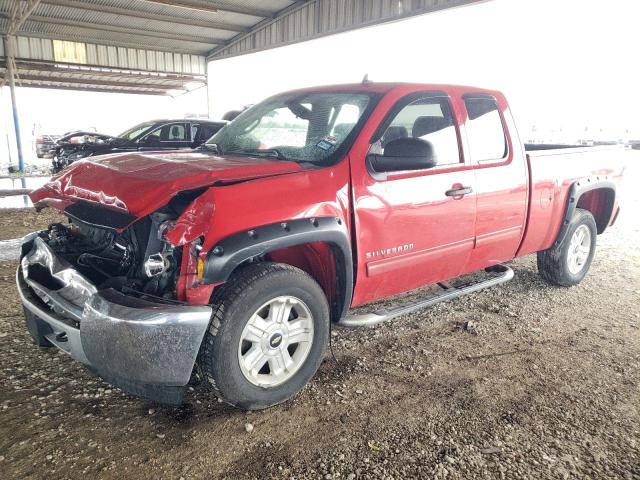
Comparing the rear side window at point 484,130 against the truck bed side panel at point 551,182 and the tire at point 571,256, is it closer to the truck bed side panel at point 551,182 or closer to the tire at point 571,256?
the truck bed side panel at point 551,182

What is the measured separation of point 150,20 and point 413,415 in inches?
685

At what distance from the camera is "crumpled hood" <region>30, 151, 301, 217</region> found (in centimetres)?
240

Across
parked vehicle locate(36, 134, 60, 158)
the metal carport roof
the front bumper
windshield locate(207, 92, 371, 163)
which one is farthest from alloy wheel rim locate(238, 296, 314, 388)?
parked vehicle locate(36, 134, 60, 158)

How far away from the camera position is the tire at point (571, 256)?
180 inches

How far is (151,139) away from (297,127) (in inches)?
337

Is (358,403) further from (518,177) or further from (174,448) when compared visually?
(518,177)

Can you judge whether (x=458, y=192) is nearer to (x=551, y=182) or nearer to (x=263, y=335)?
(x=551, y=182)

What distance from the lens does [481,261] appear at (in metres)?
3.77

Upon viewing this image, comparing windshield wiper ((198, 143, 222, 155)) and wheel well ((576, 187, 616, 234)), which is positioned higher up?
windshield wiper ((198, 143, 222, 155))

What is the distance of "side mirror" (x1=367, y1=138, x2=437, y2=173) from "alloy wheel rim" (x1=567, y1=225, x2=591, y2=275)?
2534mm

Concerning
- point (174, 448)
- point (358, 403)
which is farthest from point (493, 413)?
point (174, 448)

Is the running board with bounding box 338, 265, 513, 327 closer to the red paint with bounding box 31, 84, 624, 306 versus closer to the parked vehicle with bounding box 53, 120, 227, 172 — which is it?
the red paint with bounding box 31, 84, 624, 306

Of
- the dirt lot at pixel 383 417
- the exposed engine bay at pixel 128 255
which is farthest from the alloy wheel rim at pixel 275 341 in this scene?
the exposed engine bay at pixel 128 255

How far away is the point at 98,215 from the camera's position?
2551 mm
